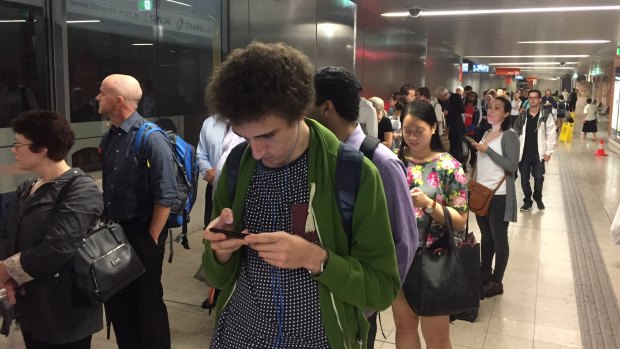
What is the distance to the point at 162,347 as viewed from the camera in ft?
11.4

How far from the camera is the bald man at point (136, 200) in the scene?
3.22 meters

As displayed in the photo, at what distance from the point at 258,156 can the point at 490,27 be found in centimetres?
1372

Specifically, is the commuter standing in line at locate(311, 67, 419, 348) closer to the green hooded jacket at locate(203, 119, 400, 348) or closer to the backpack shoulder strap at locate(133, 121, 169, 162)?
the green hooded jacket at locate(203, 119, 400, 348)

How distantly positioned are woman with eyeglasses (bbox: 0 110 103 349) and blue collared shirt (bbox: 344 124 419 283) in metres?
1.52

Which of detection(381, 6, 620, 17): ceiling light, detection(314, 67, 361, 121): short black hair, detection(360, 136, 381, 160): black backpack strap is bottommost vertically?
detection(360, 136, 381, 160): black backpack strap

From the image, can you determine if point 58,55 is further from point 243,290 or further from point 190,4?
point 243,290

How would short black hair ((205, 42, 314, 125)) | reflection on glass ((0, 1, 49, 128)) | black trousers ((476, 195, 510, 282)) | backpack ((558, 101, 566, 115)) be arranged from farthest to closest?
backpack ((558, 101, 566, 115)) → black trousers ((476, 195, 510, 282)) → reflection on glass ((0, 1, 49, 128)) → short black hair ((205, 42, 314, 125))

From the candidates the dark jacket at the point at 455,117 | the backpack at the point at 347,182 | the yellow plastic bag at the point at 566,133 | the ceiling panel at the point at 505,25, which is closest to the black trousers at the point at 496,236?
the backpack at the point at 347,182

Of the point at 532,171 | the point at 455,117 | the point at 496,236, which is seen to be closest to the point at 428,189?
the point at 496,236

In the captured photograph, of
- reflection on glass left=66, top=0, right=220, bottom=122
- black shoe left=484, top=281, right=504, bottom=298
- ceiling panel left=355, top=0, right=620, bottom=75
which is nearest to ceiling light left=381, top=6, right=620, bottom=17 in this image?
ceiling panel left=355, top=0, right=620, bottom=75

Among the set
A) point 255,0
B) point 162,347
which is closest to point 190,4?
point 255,0

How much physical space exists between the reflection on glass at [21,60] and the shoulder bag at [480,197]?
3781mm

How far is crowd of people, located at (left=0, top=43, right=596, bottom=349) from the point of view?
55.0 inches

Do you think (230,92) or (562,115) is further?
(562,115)
